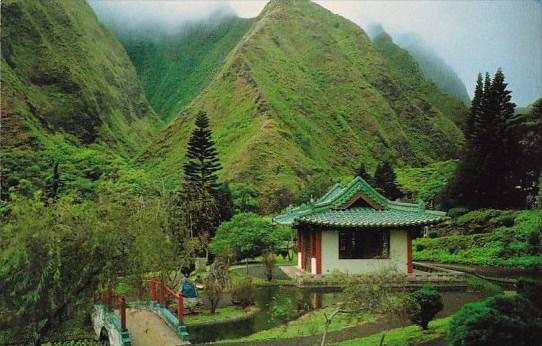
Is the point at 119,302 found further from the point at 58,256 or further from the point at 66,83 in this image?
the point at 66,83

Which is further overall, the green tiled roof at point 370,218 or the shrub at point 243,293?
the green tiled roof at point 370,218

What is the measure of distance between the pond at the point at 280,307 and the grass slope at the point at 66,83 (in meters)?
31.5

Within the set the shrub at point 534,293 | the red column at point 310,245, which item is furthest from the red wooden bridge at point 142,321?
the red column at point 310,245

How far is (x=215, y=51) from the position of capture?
68.1 meters

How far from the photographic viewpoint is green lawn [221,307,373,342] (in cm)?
1104

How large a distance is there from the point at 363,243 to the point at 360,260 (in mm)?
536

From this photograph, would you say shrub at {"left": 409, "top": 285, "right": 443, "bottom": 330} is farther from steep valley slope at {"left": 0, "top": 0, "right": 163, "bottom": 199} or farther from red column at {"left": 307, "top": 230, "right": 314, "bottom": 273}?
steep valley slope at {"left": 0, "top": 0, "right": 163, "bottom": 199}

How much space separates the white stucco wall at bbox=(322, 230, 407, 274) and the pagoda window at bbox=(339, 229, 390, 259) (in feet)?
0.51

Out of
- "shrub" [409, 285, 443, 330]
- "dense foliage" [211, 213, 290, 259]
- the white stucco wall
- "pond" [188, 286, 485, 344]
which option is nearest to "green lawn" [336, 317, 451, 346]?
"shrub" [409, 285, 443, 330]

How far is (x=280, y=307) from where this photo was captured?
13828 millimetres

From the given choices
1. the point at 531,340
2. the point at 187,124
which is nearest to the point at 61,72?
the point at 187,124

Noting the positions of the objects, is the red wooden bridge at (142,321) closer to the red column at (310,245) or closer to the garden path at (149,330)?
the garden path at (149,330)

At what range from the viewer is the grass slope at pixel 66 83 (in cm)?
5091

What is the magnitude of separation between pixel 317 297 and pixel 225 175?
2998cm
